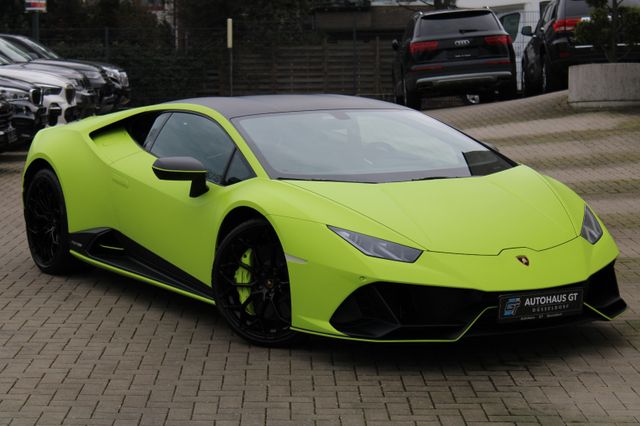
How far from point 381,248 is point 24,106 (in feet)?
40.8

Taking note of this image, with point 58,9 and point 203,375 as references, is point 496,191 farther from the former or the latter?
point 58,9

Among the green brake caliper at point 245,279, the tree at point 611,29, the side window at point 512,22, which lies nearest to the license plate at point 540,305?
the green brake caliper at point 245,279

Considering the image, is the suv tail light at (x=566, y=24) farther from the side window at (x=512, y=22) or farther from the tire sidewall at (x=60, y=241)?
the side window at (x=512, y=22)

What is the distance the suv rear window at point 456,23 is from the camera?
21500 millimetres

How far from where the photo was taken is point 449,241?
20.5 ft

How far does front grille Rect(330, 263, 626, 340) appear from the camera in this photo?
6.11 metres

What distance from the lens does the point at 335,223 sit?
632 cm

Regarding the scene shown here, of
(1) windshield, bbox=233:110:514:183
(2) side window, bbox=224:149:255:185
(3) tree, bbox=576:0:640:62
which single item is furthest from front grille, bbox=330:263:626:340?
(3) tree, bbox=576:0:640:62

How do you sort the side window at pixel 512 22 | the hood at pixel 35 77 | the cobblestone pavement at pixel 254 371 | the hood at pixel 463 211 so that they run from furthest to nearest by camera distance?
the side window at pixel 512 22, the hood at pixel 35 77, the hood at pixel 463 211, the cobblestone pavement at pixel 254 371

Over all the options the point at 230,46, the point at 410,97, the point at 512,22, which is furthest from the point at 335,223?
the point at 512,22

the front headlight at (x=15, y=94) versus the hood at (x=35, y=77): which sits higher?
the hood at (x=35, y=77)

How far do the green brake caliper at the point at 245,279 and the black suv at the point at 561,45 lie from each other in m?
13.5

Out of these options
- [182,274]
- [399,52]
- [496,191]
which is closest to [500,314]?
[496,191]

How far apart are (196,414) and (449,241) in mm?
1523
